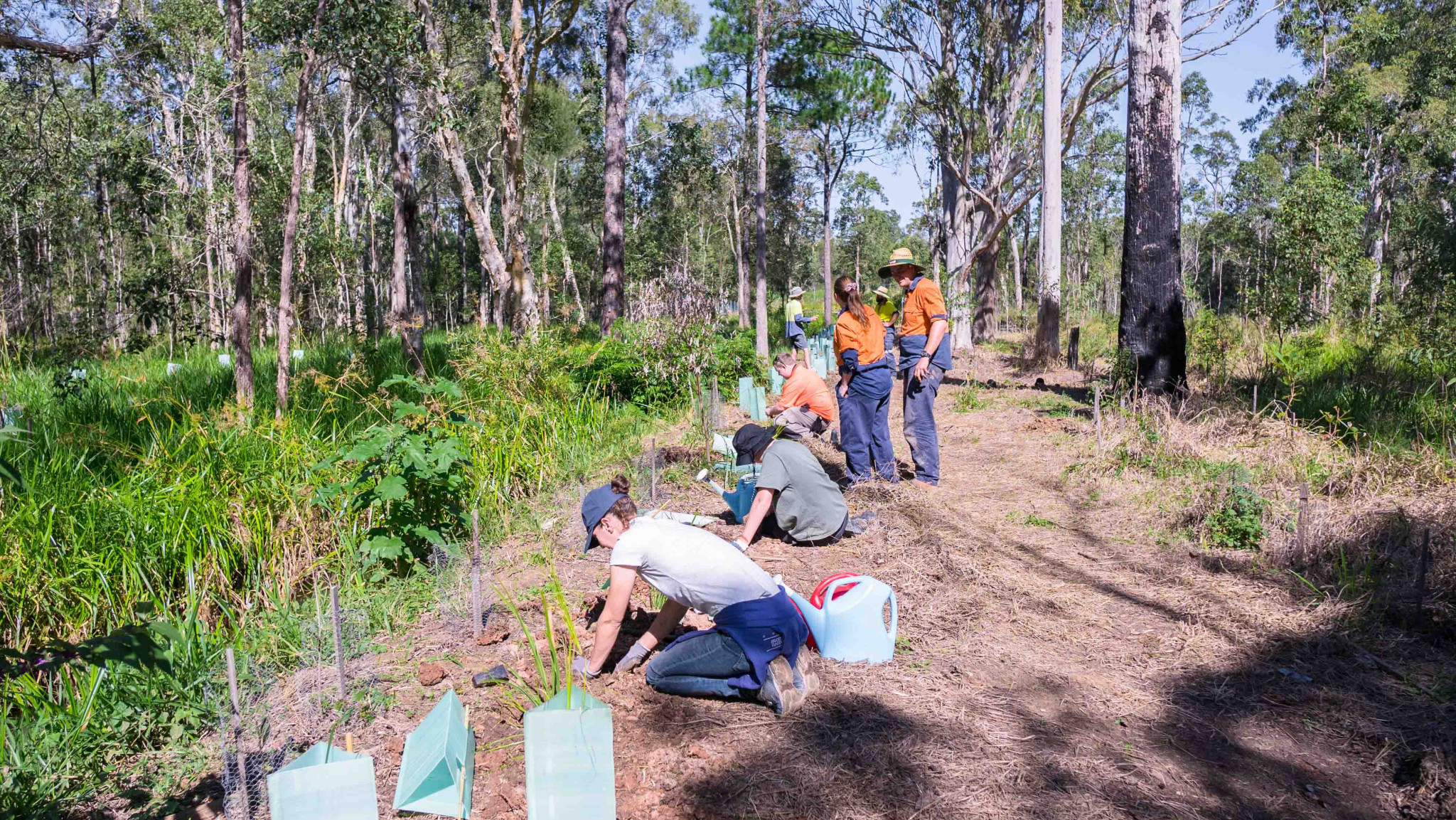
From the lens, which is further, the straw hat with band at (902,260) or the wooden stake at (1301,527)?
the straw hat with band at (902,260)

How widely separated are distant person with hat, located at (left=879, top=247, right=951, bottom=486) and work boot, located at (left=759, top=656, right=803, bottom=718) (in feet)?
10.2

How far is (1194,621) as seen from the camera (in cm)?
398

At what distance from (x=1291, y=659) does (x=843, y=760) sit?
6.88ft

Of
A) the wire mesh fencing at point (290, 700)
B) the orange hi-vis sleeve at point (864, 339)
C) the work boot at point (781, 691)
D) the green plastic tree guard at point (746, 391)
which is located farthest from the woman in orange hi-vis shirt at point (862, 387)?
the wire mesh fencing at point (290, 700)

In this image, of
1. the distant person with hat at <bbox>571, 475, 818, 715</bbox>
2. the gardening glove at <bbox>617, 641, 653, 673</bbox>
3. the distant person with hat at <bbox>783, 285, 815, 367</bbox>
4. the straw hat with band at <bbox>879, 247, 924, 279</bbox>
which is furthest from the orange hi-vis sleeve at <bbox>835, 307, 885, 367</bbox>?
the distant person with hat at <bbox>783, 285, 815, 367</bbox>

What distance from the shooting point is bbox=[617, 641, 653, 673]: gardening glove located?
3598 mm

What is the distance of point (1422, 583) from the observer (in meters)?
3.84

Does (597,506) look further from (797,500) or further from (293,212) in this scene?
(293,212)

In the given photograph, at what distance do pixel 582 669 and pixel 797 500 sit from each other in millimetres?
1888

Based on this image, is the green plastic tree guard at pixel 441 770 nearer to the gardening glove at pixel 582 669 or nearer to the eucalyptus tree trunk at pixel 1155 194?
the gardening glove at pixel 582 669

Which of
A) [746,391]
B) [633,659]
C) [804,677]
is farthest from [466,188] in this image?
[804,677]

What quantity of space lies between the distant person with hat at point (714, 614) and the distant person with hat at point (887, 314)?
2934 millimetres

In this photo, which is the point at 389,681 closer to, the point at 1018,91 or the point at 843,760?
the point at 843,760

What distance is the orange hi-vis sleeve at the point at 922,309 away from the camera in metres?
5.97
